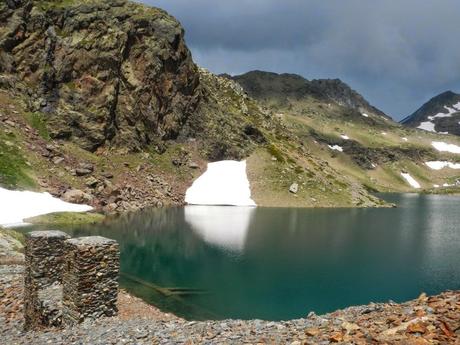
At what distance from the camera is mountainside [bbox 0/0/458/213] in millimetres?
116312

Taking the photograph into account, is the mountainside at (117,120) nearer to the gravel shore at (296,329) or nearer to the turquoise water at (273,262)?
the turquoise water at (273,262)

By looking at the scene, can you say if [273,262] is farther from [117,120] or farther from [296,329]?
[117,120]

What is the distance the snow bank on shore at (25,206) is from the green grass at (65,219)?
2.48 m

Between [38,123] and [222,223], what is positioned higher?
[38,123]

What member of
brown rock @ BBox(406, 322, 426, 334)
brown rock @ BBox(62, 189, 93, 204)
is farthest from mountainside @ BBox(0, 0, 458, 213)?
brown rock @ BBox(406, 322, 426, 334)

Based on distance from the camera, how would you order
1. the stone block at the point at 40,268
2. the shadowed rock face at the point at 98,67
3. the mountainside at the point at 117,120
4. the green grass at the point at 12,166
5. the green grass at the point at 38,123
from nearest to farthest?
the stone block at the point at 40,268 < the green grass at the point at 12,166 < the mountainside at the point at 117,120 < the green grass at the point at 38,123 < the shadowed rock face at the point at 98,67

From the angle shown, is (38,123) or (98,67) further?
(98,67)

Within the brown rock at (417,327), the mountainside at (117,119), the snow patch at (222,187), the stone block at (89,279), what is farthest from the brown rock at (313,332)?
the snow patch at (222,187)

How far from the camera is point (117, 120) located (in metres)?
144

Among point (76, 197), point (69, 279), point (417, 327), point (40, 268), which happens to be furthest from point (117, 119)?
point (417, 327)

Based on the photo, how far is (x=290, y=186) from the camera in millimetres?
146875

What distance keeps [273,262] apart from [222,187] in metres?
87.2

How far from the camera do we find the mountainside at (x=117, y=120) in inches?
4579

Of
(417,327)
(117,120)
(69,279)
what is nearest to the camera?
(417,327)
